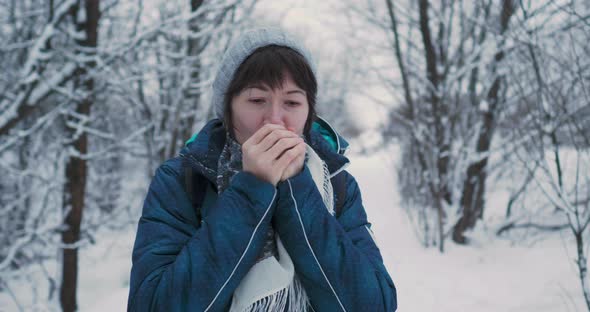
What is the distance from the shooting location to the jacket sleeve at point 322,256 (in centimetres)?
91

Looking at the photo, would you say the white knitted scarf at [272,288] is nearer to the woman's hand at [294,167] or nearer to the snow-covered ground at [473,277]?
the woman's hand at [294,167]

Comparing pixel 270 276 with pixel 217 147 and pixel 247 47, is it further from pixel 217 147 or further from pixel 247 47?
pixel 247 47

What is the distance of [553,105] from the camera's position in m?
2.77

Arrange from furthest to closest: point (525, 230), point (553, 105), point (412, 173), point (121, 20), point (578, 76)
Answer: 1. point (412, 173)
2. point (121, 20)
3. point (525, 230)
4. point (553, 105)
5. point (578, 76)

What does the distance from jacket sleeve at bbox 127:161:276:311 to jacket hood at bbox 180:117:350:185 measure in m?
0.15

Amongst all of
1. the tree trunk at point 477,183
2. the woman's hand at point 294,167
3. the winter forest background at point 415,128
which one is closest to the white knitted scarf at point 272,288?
the woman's hand at point 294,167

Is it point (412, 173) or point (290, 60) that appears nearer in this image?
point (290, 60)

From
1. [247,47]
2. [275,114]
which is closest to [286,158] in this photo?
[275,114]

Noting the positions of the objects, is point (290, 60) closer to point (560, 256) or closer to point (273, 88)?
point (273, 88)

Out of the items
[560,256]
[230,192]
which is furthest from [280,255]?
[560,256]

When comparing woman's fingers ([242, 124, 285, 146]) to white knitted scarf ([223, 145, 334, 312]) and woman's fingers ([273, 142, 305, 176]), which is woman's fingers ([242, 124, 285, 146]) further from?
white knitted scarf ([223, 145, 334, 312])

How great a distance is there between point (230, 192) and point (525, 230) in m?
4.83

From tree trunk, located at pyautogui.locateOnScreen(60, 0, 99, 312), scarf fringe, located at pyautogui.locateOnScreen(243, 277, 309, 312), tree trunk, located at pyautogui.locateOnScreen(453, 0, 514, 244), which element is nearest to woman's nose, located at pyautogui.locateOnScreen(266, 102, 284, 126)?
scarf fringe, located at pyautogui.locateOnScreen(243, 277, 309, 312)

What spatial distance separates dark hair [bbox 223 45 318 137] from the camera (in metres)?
1.01
